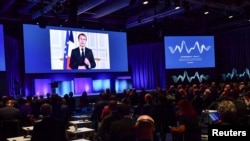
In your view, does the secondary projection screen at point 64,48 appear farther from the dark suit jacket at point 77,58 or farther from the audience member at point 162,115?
the audience member at point 162,115

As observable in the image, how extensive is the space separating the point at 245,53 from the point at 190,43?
10.4ft

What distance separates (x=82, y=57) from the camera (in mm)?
14797

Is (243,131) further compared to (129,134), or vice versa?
(129,134)

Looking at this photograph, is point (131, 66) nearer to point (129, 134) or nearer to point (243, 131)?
point (129, 134)

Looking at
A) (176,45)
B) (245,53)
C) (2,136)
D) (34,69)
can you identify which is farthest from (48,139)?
(245,53)

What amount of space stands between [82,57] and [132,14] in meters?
4.74

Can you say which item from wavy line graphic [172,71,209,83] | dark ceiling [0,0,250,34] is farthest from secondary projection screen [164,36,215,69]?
dark ceiling [0,0,250,34]

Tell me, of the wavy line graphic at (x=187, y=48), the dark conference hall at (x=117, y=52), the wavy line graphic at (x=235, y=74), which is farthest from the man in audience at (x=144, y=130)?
the wavy line graphic at (x=235, y=74)

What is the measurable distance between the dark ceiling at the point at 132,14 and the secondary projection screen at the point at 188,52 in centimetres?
109

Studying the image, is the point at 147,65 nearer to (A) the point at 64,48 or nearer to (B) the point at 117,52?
(B) the point at 117,52

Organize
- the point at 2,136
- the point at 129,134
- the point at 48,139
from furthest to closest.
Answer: the point at 2,136 < the point at 129,134 < the point at 48,139

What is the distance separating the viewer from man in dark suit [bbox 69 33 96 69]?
14586mm

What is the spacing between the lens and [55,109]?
6.88 meters

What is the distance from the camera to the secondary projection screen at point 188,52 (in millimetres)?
16938
